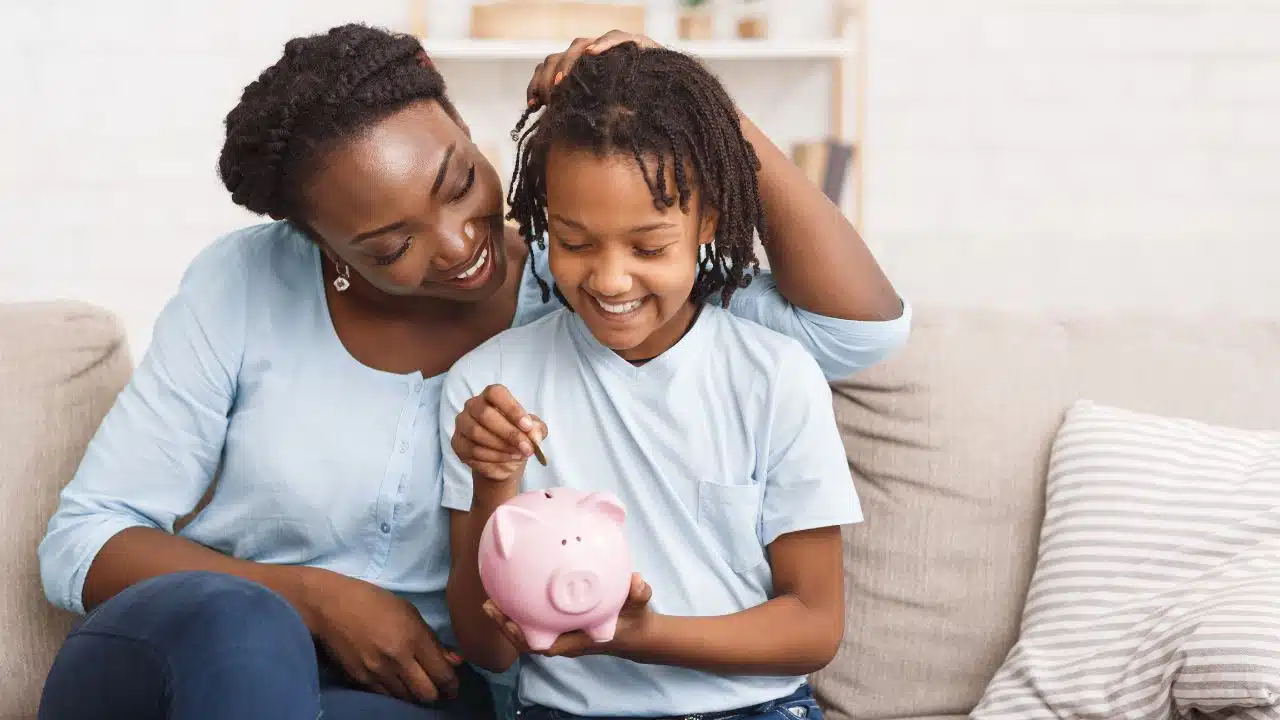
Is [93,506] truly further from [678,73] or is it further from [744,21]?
[744,21]

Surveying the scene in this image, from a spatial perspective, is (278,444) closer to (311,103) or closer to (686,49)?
(311,103)

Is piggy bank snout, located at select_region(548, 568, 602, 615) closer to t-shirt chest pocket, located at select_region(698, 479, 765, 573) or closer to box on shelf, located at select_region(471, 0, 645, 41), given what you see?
t-shirt chest pocket, located at select_region(698, 479, 765, 573)

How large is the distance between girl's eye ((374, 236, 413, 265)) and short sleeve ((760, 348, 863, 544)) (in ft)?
1.30

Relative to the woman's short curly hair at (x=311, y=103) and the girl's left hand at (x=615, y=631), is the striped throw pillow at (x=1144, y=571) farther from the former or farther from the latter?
the woman's short curly hair at (x=311, y=103)

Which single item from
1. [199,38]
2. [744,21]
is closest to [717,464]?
[744,21]

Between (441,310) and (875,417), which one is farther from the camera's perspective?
(875,417)

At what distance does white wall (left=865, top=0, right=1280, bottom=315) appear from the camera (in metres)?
3.03

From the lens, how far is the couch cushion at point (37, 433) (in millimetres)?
1460

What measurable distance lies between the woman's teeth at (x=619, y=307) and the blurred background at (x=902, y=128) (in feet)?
5.76

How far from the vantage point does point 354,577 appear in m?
1.38

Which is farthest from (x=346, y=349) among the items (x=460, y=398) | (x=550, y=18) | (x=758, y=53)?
(x=758, y=53)

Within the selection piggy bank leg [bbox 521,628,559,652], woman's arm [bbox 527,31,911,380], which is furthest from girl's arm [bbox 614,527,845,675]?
woman's arm [bbox 527,31,911,380]

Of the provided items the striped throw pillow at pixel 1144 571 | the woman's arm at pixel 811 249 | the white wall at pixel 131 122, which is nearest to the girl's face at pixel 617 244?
the woman's arm at pixel 811 249

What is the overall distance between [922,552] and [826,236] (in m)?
0.46
